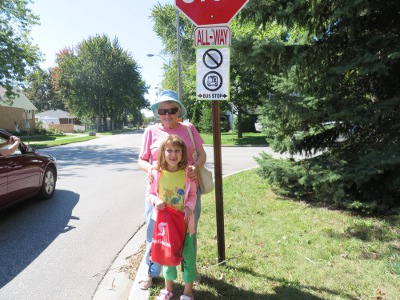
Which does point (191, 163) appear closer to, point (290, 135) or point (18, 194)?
point (290, 135)

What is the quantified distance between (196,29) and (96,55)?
59.3 meters

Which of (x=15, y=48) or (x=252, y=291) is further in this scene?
(x=15, y=48)

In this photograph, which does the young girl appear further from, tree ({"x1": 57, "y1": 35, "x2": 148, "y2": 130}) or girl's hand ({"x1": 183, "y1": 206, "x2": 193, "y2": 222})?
tree ({"x1": 57, "y1": 35, "x2": 148, "y2": 130})

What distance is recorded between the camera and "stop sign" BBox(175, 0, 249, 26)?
10.9 ft

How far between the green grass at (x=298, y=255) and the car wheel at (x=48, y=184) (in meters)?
3.40

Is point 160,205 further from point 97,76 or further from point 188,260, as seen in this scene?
point 97,76

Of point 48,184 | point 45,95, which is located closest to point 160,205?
point 48,184

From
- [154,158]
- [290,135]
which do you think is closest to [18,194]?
[154,158]

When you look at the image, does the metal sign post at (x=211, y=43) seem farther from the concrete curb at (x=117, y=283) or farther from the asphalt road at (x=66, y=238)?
the asphalt road at (x=66, y=238)

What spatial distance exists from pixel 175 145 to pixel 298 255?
217cm

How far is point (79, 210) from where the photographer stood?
634 centimetres

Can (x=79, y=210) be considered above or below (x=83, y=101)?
below

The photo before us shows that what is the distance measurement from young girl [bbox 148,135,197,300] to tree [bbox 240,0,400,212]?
119 inches

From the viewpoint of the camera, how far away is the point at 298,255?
12.8 ft
